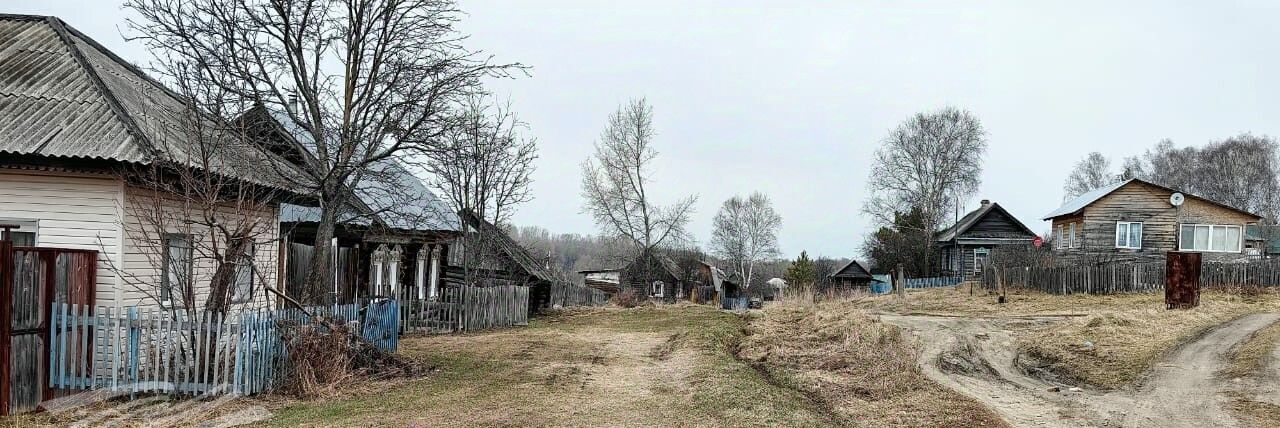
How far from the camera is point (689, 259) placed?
2092 inches

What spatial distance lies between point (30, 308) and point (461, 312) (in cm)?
1128

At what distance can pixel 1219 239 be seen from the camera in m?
35.1

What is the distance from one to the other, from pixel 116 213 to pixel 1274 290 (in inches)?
1157

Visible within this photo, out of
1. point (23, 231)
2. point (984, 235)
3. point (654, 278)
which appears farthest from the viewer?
point (984, 235)

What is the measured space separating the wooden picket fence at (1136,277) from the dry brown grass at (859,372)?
1217 cm

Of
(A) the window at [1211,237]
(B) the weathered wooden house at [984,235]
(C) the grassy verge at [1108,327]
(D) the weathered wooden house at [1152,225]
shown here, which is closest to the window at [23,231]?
(C) the grassy verge at [1108,327]

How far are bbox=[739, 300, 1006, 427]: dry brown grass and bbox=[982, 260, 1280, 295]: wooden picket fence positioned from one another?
12171 mm

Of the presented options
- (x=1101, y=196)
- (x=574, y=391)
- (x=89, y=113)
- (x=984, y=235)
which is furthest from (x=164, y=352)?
(x=984, y=235)

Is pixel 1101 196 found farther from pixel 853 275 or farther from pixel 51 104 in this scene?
pixel 51 104

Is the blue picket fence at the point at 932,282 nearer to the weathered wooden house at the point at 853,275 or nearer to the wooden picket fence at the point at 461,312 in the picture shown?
the weathered wooden house at the point at 853,275

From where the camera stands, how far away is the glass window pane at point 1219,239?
3500 centimetres

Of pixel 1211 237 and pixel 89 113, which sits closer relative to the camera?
pixel 89 113

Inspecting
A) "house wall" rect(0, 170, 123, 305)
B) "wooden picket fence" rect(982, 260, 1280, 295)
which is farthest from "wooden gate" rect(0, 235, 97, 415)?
"wooden picket fence" rect(982, 260, 1280, 295)

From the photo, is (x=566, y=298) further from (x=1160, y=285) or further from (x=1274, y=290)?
(x=1274, y=290)
